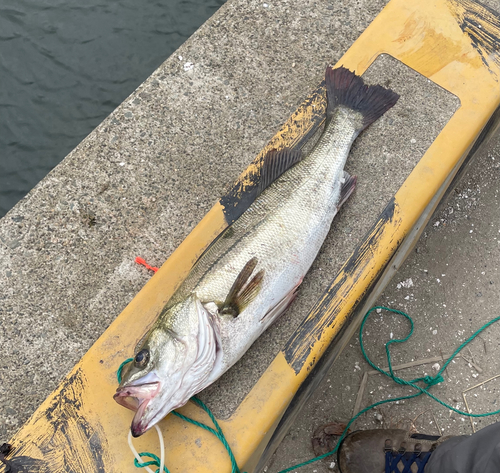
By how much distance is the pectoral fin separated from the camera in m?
2.22

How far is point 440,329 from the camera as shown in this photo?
3.28 m

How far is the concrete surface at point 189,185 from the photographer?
274cm

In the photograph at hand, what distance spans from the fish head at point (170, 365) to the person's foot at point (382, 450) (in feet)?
4.46

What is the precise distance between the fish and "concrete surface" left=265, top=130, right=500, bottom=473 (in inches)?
46.6

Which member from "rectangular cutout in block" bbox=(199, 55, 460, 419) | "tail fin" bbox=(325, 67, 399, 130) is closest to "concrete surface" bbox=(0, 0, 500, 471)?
"rectangular cutout in block" bbox=(199, 55, 460, 419)

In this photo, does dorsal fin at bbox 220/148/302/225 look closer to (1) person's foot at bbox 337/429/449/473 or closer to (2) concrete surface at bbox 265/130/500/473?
(2) concrete surface at bbox 265/130/500/473

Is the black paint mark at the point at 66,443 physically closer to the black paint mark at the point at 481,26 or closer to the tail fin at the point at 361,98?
the tail fin at the point at 361,98

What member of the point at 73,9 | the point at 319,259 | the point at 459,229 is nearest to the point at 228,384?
the point at 319,259

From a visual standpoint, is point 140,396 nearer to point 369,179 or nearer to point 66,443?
point 66,443

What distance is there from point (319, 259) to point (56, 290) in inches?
73.6

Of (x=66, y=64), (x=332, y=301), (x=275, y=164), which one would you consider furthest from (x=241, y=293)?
(x=66, y=64)

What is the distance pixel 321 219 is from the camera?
2.52 m

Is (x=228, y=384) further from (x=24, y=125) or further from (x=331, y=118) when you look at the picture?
(x=24, y=125)

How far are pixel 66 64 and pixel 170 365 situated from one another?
14.2ft
